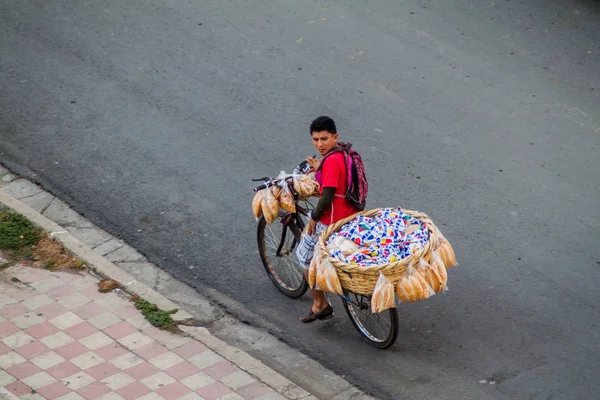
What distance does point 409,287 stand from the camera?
6.68 meters

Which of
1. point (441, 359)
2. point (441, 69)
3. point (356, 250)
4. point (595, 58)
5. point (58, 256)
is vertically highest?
point (595, 58)

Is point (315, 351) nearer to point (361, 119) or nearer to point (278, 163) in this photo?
point (278, 163)

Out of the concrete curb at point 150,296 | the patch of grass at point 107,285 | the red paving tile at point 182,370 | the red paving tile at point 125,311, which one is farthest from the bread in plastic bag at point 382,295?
the patch of grass at point 107,285

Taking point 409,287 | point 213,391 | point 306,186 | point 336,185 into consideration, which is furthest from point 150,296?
point 409,287

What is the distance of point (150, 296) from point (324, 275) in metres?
1.83

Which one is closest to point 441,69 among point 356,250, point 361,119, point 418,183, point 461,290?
point 361,119

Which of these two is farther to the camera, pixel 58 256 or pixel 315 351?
pixel 58 256

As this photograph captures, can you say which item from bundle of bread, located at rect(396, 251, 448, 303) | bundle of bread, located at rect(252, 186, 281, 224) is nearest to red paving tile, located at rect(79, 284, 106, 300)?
bundle of bread, located at rect(252, 186, 281, 224)

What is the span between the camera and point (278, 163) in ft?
31.6

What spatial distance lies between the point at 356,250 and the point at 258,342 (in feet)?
4.01

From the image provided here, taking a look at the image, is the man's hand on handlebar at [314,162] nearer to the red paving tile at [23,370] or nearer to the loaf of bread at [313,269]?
the loaf of bread at [313,269]

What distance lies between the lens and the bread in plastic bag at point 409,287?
21.9ft

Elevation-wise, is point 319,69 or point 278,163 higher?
point 319,69

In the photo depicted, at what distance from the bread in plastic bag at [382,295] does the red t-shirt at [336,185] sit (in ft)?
2.53
